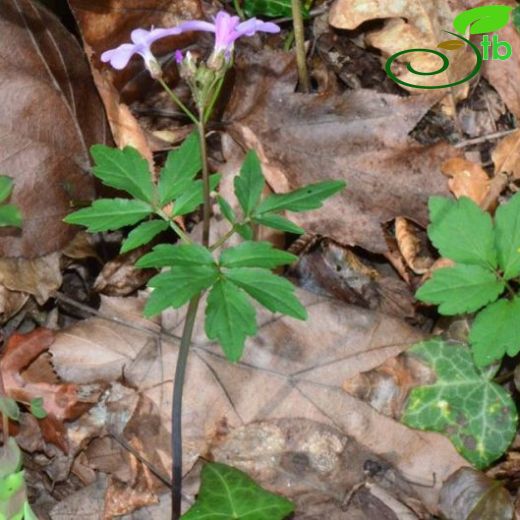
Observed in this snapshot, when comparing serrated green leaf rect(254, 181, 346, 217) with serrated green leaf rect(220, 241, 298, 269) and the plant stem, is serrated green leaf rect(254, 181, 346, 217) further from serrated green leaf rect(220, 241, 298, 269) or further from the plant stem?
the plant stem

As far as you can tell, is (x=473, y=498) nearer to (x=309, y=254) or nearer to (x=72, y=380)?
(x=309, y=254)

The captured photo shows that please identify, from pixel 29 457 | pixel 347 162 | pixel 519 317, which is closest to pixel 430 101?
pixel 347 162

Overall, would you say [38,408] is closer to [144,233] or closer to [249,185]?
[144,233]

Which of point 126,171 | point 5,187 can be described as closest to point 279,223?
point 126,171

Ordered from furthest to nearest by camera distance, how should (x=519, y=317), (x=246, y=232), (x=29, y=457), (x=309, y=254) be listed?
(x=309, y=254) < (x=29, y=457) < (x=519, y=317) < (x=246, y=232)

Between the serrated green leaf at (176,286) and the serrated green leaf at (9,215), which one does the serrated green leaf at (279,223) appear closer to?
the serrated green leaf at (176,286)

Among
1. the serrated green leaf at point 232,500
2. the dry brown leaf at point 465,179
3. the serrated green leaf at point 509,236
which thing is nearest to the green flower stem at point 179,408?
the serrated green leaf at point 232,500
